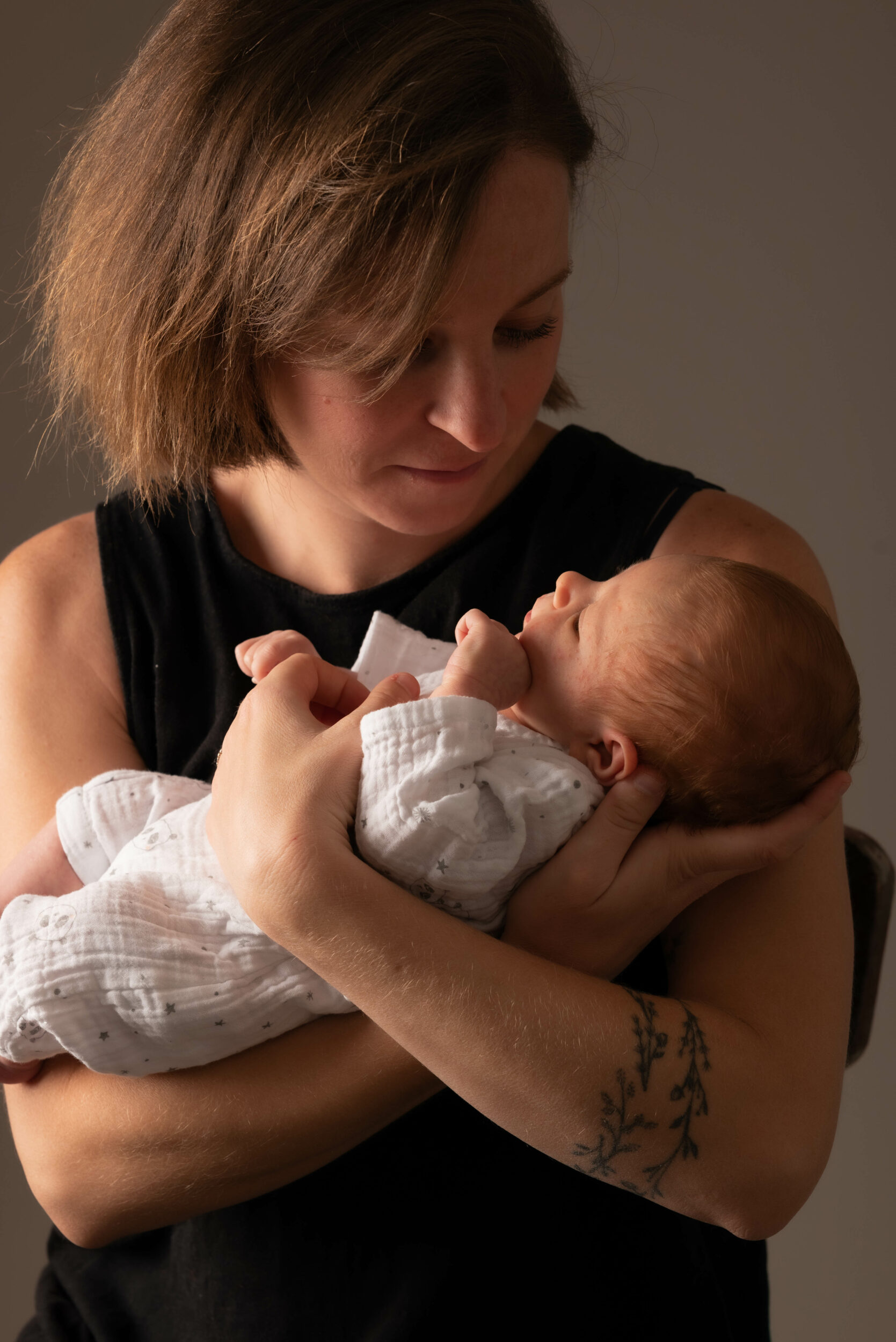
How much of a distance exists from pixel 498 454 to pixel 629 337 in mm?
1592

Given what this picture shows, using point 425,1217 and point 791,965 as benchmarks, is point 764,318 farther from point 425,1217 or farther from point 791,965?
point 425,1217

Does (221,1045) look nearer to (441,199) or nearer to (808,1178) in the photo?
(808,1178)

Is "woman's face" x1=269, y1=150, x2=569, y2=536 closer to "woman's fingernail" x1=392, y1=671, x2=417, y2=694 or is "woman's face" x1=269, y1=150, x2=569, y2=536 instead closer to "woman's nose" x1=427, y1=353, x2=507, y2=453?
"woman's nose" x1=427, y1=353, x2=507, y2=453

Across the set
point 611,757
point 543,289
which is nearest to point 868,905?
point 611,757

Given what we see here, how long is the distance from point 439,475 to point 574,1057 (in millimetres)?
680

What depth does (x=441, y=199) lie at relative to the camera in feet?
3.78

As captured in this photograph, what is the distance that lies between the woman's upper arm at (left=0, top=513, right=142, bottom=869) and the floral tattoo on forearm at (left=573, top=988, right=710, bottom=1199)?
0.77 m

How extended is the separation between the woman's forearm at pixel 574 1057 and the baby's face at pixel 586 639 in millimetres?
288

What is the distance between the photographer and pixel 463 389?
4.08ft

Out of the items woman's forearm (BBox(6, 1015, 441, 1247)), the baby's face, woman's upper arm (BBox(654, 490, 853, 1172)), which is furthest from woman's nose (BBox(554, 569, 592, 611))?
woman's forearm (BBox(6, 1015, 441, 1247))

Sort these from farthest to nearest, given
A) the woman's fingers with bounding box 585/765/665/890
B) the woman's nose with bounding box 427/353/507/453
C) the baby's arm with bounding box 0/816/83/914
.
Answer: the baby's arm with bounding box 0/816/83/914 → the woman's nose with bounding box 427/353/507/453 → the woman's fingers with bounding box 585/765/665/890

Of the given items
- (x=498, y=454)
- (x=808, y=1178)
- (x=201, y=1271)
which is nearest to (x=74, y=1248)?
(x=201, y=1271)

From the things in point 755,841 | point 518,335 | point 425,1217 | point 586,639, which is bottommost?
point 425,1217

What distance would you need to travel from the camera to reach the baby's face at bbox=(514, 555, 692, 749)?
120cm
